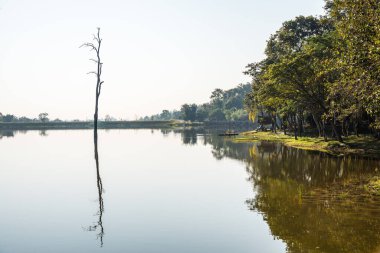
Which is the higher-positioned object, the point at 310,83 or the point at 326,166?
the point at 310,83

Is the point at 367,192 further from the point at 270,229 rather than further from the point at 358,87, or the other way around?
the point at 270,229

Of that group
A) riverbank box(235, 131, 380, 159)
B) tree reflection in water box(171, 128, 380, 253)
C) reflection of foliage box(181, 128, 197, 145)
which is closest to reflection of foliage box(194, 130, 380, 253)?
tree reflection in water box(171, 128, 380, 253)

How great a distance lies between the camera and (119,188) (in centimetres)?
2386

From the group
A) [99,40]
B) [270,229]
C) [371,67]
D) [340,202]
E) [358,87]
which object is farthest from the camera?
[99,40]

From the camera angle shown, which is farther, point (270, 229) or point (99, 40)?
point (99, 40)

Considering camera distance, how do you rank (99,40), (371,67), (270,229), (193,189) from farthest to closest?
1. (99,40)
2. (193,189)
3. (371,67)
4. (270,229)

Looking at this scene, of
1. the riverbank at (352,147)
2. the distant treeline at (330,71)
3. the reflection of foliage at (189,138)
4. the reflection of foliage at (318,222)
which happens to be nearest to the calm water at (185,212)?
the reflection of foliage at (318,222)

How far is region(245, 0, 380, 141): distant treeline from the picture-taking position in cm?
2119

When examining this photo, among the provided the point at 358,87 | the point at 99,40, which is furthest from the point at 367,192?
the point at 99,40

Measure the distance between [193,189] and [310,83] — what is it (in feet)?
113

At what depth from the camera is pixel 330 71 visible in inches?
1332

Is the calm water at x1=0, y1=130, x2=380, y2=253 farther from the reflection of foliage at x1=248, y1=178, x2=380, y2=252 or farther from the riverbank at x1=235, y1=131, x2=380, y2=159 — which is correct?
the riverbank at x1=235, y1=131, x2=380, y2=159

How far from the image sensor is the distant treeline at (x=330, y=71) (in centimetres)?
2119

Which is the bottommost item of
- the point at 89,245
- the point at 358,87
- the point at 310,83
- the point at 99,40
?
the point at 89,245
